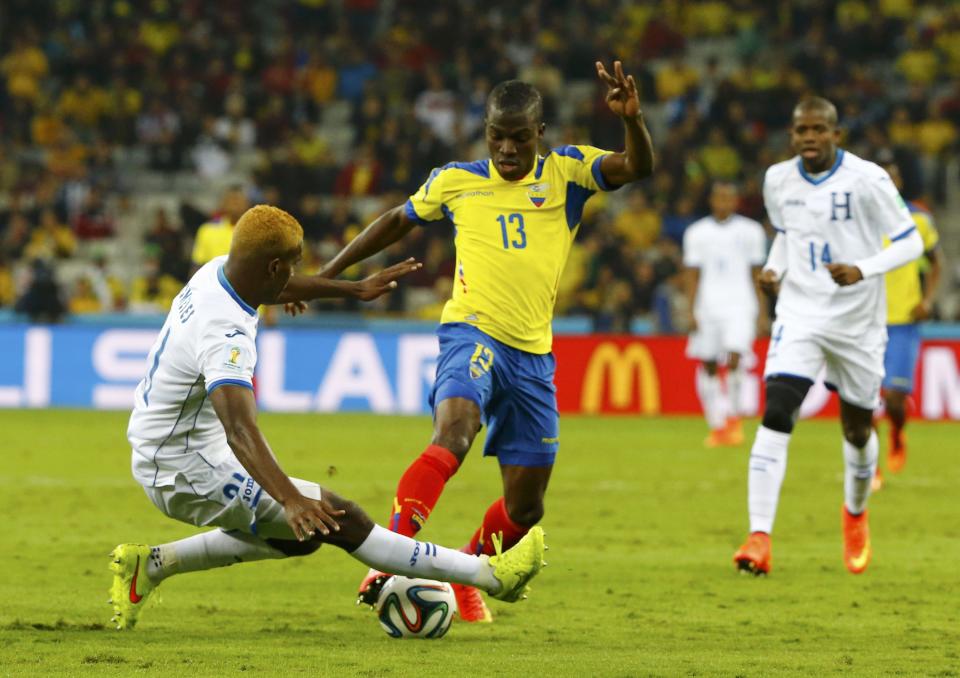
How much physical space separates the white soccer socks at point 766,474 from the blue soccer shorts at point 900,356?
411 centimetres

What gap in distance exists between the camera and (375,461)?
44.1 ft

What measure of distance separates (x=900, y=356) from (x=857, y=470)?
376cm

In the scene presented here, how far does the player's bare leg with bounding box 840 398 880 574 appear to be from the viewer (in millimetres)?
8398

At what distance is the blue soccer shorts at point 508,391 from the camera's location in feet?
21.7

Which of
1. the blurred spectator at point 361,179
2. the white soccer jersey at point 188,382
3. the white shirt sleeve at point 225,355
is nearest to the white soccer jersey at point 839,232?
the white soccer jersey at point 188,382

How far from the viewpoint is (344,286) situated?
6.45m

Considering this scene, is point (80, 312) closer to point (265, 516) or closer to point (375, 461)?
point (375, 461)

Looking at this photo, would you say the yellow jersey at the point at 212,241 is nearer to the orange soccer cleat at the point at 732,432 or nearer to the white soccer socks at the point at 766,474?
the orange soccer cleat at the point at 732,432

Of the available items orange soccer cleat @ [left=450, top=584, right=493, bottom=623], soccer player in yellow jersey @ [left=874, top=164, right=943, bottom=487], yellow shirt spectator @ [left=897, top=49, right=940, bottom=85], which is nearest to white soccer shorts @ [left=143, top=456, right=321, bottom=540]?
orange soccer cleat @ [left=450, top=584, right=493, bottom=623]

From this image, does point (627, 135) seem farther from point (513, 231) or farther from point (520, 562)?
point (520, 562)

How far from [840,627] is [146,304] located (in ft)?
49.2

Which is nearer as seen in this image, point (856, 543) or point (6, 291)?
point (856, 543)

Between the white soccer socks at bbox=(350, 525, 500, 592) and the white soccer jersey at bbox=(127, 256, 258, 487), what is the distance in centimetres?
63

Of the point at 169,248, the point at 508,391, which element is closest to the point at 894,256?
the point at 508,391
